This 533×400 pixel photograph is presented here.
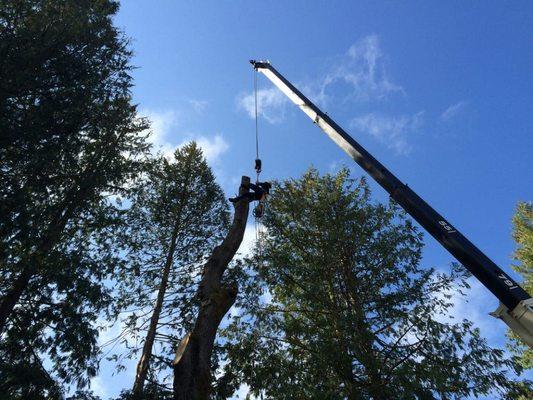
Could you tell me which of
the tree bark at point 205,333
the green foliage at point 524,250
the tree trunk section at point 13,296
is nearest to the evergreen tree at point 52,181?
the tree trunk section at point 13,296

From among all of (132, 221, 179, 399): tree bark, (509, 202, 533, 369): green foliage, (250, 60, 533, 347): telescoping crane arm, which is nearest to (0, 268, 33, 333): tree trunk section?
(132, 221, 179, 399): tree bark

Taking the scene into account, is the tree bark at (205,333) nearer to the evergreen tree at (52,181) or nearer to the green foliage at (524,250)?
the evergreen tree at (52,181)

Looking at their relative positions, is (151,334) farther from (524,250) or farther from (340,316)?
(524,250)

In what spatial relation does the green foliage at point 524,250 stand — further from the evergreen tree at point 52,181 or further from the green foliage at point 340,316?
the evergreen tree at point 52,181

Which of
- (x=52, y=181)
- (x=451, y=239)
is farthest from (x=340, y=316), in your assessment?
(x=52, y=181)

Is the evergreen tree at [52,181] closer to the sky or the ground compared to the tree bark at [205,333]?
closer to the sky

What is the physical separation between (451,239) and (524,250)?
41.1 ft

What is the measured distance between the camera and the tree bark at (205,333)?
16.3 feet

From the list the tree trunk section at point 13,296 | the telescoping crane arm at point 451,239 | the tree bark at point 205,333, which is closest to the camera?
the tree bark at point 205,333

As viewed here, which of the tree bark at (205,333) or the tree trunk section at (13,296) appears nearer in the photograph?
the tree bark at (205,333)

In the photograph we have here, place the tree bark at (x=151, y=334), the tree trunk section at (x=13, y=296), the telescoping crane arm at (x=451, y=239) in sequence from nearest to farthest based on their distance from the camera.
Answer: the telescoping crane arm at (x=451, y=239) → the tree trunk section at (x=13, y=296) → the tree bark at (x=151, y=334)

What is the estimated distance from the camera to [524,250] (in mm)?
17922

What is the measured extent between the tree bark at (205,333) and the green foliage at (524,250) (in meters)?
13.5

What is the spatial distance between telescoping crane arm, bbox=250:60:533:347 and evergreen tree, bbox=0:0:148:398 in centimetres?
701
